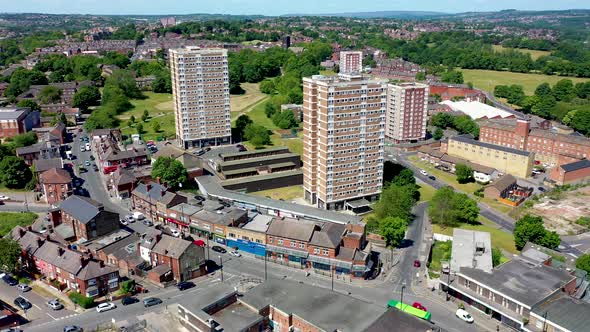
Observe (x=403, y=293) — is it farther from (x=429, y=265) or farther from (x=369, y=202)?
(x=369, y=202)

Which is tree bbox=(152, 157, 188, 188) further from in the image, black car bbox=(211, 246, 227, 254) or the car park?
the car park

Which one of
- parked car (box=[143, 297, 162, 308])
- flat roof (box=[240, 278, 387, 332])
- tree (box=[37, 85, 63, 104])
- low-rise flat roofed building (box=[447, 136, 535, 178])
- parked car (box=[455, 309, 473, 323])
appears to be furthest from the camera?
tree (box=[37, 85, 63, 104])

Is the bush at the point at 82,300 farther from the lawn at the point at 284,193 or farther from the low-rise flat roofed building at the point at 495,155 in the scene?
the low-rise flat roofed building at the point at 495,155

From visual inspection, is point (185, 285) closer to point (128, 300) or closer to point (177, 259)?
point (177, 259)

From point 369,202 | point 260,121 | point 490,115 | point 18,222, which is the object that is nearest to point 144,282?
point 18,222

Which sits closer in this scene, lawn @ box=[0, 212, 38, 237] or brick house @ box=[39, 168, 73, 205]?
lawn @ box=[0, 212, 38, 237]

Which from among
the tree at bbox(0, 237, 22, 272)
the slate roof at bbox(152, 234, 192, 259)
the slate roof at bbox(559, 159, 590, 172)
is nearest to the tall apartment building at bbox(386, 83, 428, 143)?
the slate roof at bbox(559, 159, 590, 172)

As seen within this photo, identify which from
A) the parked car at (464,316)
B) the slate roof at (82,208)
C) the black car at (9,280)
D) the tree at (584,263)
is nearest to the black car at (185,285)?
the slate roof at (82,208)
